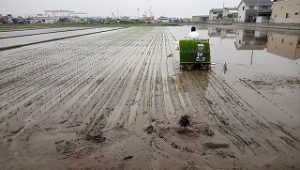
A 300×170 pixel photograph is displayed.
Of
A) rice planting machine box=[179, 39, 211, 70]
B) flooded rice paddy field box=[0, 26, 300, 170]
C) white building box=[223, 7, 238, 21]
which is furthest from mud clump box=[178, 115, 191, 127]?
white building box=[223, 7, 238, 21]

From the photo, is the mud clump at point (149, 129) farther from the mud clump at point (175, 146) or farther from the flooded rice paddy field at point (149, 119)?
the mud clump at point (175, 146)

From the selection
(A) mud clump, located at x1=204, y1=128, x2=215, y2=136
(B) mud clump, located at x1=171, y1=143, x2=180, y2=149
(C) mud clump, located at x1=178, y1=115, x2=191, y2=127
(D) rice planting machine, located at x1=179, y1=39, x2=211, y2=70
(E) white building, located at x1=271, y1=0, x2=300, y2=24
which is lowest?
(B) mud clump, located at x1=171, y1=143, x2=180, y2=149

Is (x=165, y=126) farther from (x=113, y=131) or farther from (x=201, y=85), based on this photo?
(x=201, y=85)

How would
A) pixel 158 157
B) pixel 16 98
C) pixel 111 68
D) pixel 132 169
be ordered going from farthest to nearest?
pixel 111 68
pixel 16 98
pixel 158 157
pixel 132 169

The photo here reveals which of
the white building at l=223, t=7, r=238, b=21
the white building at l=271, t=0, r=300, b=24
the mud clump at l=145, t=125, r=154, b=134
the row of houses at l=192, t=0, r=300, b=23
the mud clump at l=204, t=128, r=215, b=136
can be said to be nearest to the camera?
the mud clump at l=204, t=128, r=215, b=136

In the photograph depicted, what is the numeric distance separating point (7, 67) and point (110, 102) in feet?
31.0

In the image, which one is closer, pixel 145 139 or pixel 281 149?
pixel 281 149

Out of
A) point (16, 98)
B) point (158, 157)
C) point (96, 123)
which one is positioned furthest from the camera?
point (16, 98)

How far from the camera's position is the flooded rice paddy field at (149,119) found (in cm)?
532

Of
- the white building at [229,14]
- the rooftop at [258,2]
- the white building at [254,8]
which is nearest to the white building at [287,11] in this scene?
the white building at [254,8]

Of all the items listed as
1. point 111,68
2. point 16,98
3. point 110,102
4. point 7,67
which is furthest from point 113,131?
point 7,67

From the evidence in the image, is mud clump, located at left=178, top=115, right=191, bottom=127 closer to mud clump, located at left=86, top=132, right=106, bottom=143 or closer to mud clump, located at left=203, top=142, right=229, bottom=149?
mud clump, located at left=203, top=142, right=229, bottom=149

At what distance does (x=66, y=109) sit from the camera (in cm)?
805

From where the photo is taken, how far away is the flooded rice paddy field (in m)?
5.32
